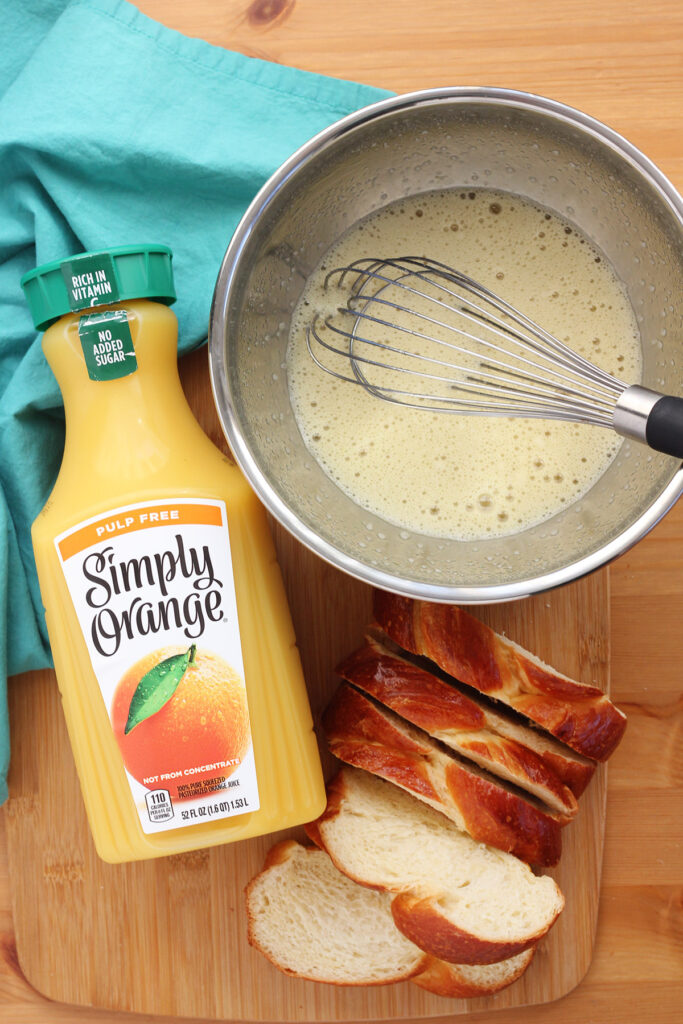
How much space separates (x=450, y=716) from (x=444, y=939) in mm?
227

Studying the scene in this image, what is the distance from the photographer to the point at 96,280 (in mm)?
813

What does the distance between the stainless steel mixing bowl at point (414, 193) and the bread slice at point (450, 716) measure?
0.14 metres

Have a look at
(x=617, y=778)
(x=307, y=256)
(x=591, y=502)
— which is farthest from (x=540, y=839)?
(x=307, y=256)

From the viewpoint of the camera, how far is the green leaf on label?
0.83 metres

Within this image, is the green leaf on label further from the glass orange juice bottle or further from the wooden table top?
the wooden table top

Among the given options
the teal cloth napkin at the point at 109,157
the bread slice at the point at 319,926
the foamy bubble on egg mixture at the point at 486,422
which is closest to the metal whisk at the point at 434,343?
the foamy bubble on egg mixture at the point at 486,422

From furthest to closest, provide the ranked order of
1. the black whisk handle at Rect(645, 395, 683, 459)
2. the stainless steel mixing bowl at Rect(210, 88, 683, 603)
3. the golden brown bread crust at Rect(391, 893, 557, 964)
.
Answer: the golden brown bread crust at Rect(391, 893, 557, 964) → the stainless steel mixing bowl at Rect(210, 88, 683, 603) → the black whisk handle at Rect(645, 395, 683, 459)

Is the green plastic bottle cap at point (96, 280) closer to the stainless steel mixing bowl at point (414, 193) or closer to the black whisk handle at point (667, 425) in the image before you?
the stainless steel mixing bowl at point (414, 193)

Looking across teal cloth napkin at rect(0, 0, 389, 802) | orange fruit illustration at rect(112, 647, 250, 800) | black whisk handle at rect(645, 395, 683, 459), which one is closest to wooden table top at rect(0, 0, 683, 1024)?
teal cloth napkin at rect(0, 0, 389, 802)

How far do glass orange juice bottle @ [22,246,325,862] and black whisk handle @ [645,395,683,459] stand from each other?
1.25ft

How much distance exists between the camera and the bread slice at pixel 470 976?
3.21ft

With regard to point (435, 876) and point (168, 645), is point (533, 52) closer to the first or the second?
point (168, 645)

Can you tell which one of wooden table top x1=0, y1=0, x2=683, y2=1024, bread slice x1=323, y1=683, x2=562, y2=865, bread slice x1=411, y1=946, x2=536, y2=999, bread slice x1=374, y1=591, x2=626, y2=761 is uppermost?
wooden table top x1=0, y1=0, x2=683, y2=1024

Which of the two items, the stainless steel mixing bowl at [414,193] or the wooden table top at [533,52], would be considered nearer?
the stainless steel mixing bowl at [414,193]
